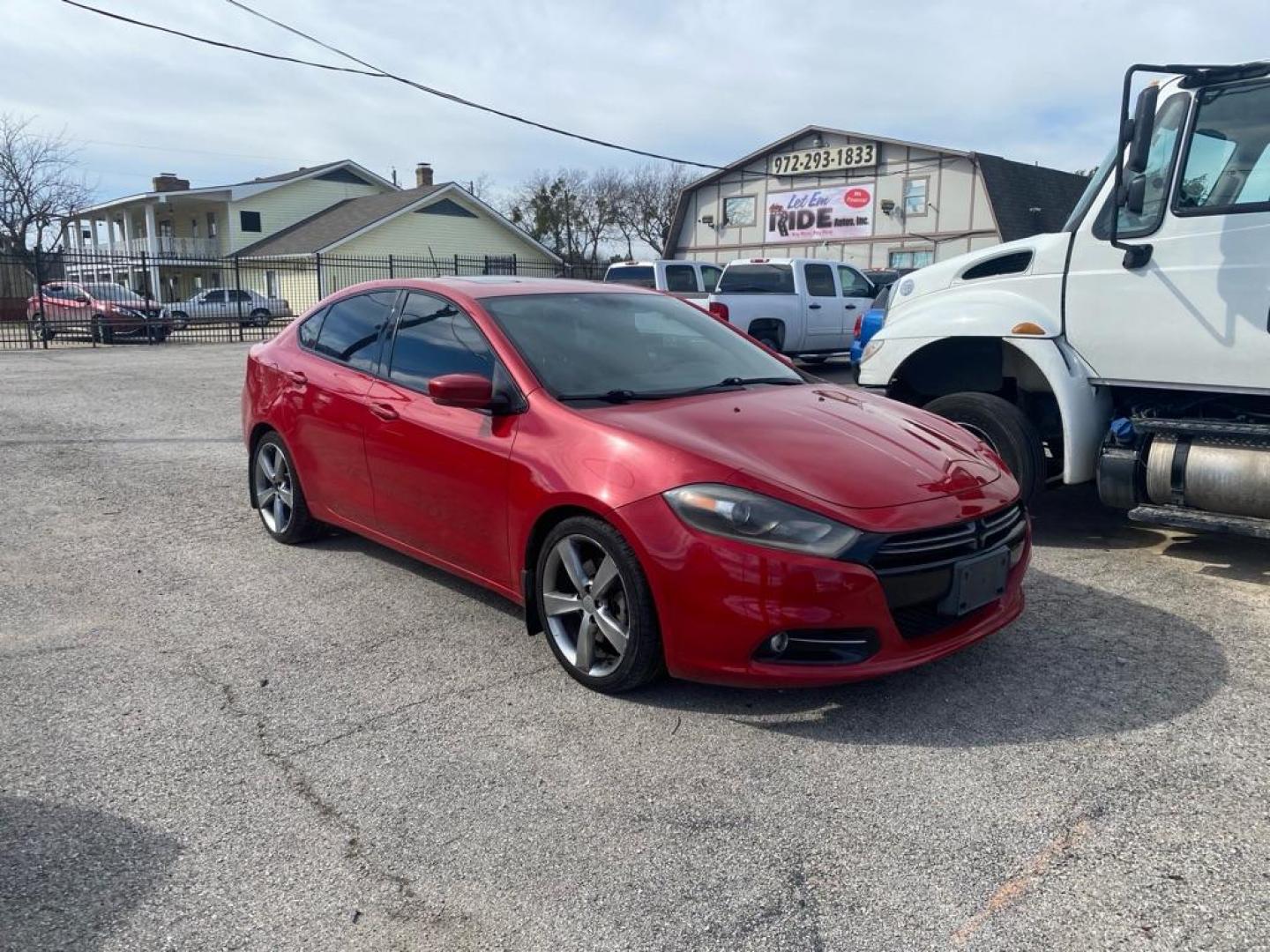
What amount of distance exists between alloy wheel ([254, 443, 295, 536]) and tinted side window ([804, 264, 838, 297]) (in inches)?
525

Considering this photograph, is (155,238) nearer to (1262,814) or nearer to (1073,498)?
(1073,498)

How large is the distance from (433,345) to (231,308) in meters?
29.3

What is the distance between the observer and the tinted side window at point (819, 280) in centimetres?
1800

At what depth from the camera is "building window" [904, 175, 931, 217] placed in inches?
1417

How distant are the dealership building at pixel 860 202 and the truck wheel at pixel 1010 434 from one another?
28672 mm

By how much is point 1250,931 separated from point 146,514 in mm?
6491

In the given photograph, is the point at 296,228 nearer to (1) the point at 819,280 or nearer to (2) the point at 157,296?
(2) the point at 157,296

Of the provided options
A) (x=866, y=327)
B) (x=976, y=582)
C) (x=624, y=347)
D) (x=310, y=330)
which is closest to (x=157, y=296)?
(x=866, y=327)

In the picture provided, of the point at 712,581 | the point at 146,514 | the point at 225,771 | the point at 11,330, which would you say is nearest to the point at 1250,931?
the point at 712,581

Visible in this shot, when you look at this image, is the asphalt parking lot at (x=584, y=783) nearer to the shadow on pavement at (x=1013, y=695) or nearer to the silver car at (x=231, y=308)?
the shadow on pavement at (x=1013, y=695)

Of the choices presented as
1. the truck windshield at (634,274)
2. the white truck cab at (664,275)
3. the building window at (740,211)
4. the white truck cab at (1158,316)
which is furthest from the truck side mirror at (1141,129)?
the building window at (740,211)

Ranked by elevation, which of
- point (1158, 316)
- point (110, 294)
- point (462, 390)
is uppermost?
point (110, 294)

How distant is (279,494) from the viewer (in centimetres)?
592

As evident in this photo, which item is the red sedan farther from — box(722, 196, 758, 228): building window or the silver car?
box(722, 196, 758, 228): building window
